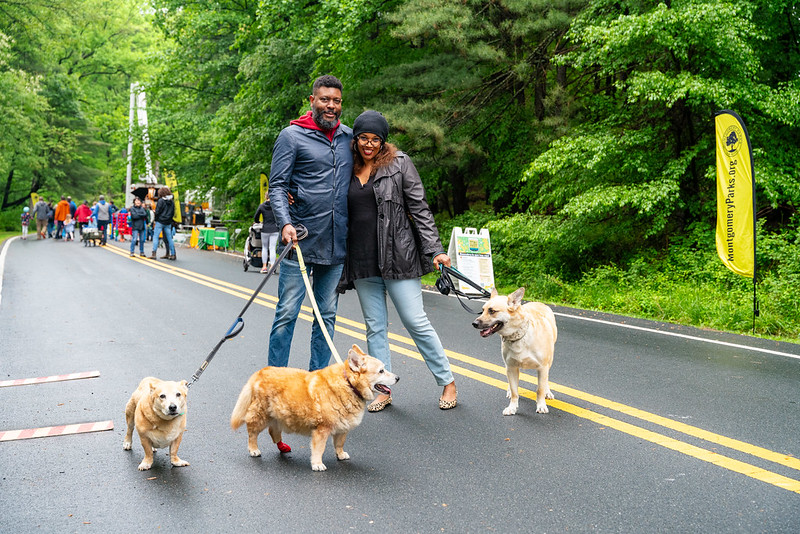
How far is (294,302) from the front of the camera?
17.0 ft

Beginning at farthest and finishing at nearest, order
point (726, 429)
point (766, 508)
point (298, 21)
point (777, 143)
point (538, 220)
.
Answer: point (298, 21)
point (538, 220)
point (777, 143)
point (726, 429)
point (766, 508)

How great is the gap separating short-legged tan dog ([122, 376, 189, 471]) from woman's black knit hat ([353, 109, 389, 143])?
7.21 feet

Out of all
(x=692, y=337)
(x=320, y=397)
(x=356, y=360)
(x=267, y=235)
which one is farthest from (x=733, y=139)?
(x=267, y=235)

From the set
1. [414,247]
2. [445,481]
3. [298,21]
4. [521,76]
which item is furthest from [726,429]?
[298,21]

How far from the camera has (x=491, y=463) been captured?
4.39 metres

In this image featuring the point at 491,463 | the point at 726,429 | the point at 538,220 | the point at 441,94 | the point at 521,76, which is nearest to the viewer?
the point at 491,463

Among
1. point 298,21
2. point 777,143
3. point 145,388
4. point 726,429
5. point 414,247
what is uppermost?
point 298,21

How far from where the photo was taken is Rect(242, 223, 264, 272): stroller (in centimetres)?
1898

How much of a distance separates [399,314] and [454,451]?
122 centimetres

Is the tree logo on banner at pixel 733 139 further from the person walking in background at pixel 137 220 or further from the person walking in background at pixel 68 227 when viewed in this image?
the person walking in background at pixel 68 227

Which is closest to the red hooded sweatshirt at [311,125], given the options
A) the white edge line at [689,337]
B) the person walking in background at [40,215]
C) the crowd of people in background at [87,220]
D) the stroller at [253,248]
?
the white edge line at [689,337]

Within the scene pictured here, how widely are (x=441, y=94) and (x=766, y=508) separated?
15599mm

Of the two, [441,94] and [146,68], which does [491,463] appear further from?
[146,68]

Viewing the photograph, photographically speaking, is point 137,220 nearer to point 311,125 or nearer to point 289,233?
point 311,125
